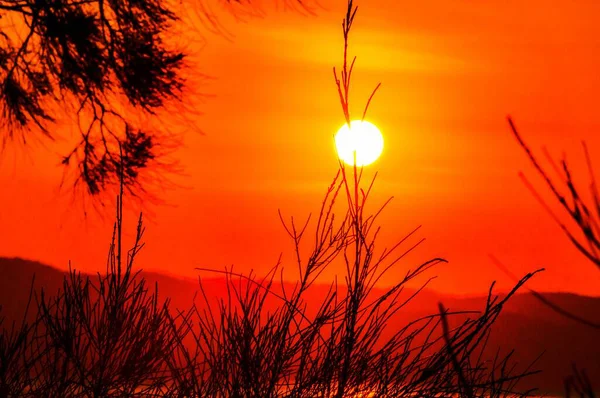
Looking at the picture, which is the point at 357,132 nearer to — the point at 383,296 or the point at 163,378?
the point at 383,296

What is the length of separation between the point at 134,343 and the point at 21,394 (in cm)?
52

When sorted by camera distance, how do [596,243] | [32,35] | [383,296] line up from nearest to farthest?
[596,243], [383,296], [32,35]

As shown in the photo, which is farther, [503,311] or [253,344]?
[503,311]

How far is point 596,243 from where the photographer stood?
1303 mm

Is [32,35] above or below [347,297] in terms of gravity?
above

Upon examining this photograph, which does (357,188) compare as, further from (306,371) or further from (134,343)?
(134,343)

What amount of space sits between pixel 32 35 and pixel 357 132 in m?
5.75

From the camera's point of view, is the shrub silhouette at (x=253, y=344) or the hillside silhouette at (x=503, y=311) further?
the hillside silhouette at (x=503, y=311)

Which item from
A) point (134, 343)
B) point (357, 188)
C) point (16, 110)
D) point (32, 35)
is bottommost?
point (134, 343)

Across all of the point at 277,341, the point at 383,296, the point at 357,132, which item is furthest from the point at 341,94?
the point at 277,341

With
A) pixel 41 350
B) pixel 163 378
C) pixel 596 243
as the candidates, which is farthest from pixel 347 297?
pixel 596 243

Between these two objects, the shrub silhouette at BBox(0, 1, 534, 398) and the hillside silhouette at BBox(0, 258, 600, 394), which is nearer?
the shrub silhouette at BBox(0, 1, 534, 398)

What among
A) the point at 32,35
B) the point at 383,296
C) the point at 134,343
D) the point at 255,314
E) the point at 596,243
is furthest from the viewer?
the point at 32,35

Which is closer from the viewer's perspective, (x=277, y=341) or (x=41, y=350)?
(x=277, y=341)
